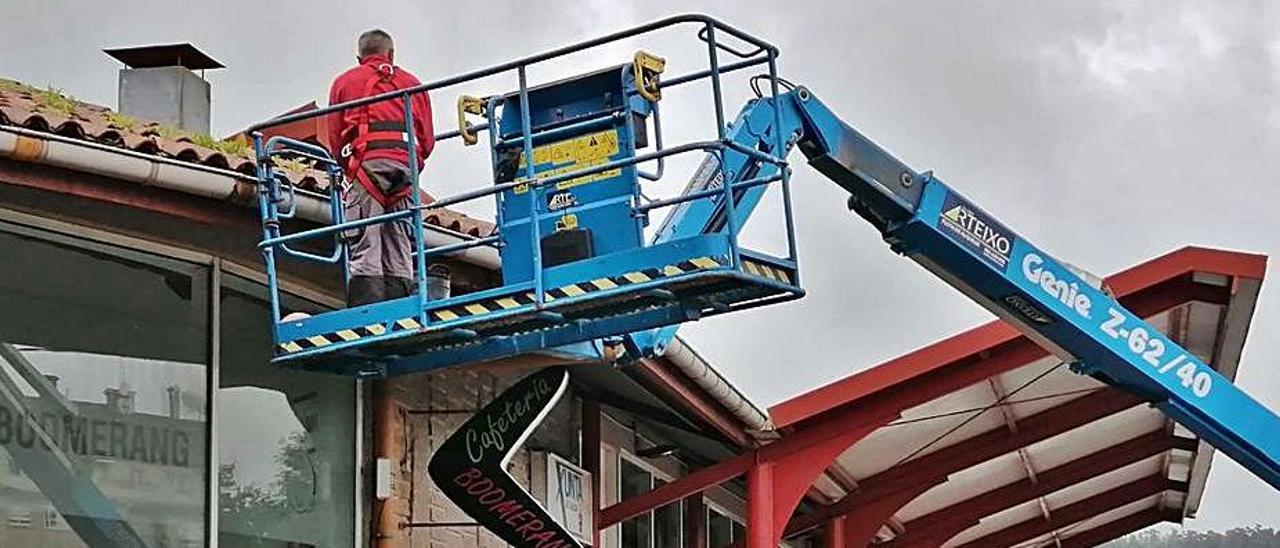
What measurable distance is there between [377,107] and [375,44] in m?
0.40

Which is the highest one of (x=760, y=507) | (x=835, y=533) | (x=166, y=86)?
(x=166, y=86)

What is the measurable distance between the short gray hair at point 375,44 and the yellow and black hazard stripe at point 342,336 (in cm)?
137

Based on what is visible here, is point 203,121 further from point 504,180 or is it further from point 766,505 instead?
point 766,505

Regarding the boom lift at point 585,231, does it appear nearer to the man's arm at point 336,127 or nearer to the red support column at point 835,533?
the man's arm at point 336,127

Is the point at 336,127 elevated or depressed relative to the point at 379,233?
elevated

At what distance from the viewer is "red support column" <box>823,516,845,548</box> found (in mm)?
21530

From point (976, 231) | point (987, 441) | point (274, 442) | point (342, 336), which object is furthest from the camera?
point (987, 441)

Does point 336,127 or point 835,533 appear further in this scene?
point 835,533

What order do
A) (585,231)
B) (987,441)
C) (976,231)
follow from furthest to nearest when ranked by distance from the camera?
(987,441)
(976,231)
(585,231)

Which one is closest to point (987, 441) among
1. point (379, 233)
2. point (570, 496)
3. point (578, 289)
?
point (570, 496)

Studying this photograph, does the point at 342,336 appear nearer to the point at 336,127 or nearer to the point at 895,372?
the point at 336,127

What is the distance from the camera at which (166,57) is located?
43.5 ft

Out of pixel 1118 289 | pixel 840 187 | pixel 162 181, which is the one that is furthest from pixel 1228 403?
pixel 162 181

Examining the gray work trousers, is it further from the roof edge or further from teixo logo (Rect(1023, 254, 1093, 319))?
the roof edge
